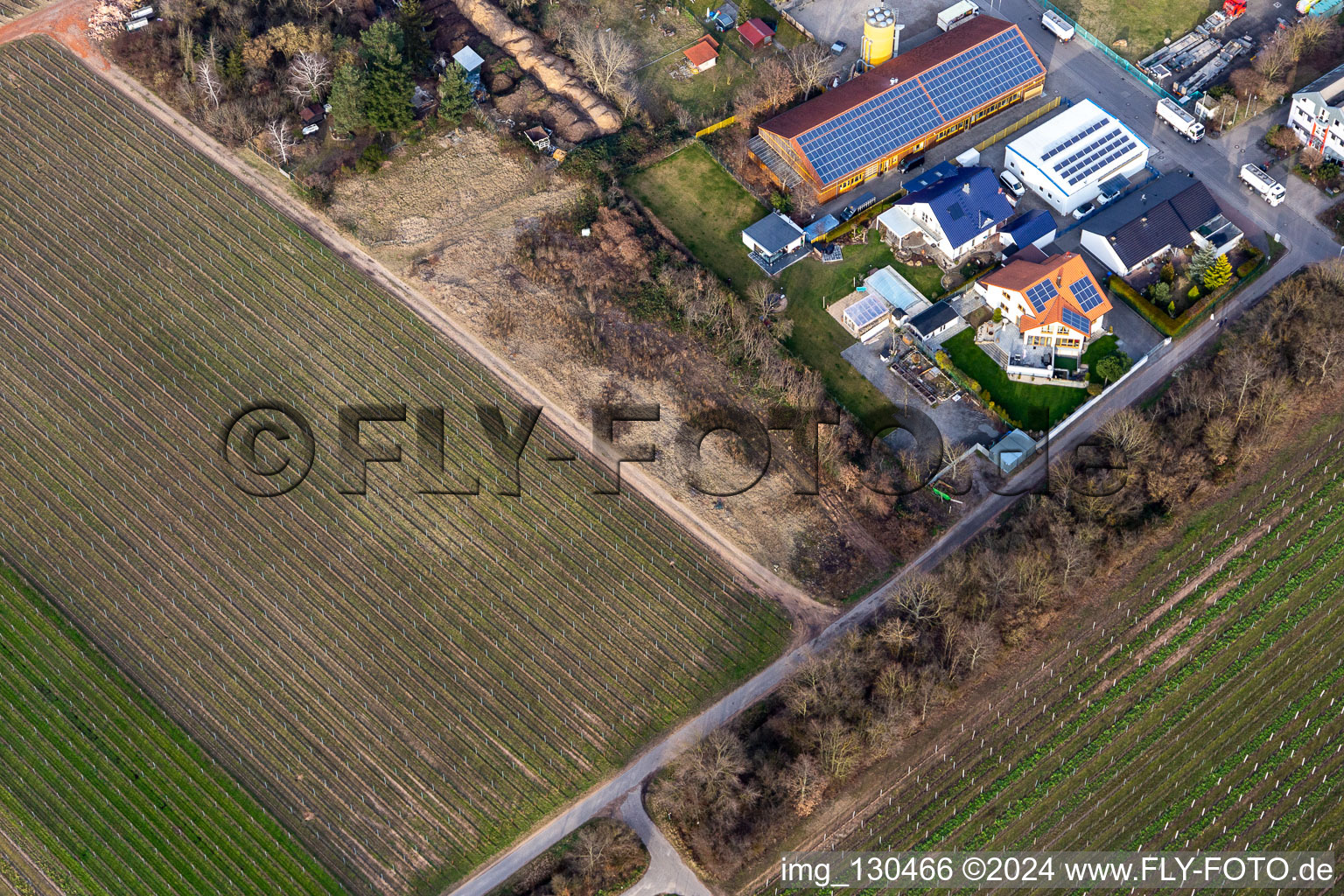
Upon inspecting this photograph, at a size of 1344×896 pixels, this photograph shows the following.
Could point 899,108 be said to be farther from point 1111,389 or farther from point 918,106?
point 1111,389

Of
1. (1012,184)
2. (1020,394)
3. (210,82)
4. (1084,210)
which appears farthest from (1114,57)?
(210,82)

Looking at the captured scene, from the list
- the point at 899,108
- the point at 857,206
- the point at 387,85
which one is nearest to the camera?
the point at 857,206

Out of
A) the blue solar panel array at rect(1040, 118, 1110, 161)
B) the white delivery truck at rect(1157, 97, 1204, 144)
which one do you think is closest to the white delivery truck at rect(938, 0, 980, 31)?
the blue solar panel array at rect(1040, 118, 1110, 161)

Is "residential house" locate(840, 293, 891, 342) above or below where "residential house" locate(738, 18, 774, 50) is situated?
below

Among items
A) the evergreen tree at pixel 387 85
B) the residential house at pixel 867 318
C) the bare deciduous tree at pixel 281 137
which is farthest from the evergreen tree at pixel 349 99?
the residential house at pixel 867 318

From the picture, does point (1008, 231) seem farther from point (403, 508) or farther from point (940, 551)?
point (403, 508)

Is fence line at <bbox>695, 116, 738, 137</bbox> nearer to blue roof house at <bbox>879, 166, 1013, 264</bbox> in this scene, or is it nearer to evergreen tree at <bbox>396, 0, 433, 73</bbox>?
blue roof house at <bbox>879, 166, 1013, 264</bbox>

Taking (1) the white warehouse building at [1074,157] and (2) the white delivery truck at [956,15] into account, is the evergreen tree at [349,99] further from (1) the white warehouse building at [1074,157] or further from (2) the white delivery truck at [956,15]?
(1) the white warehouse building at [1074,157]
